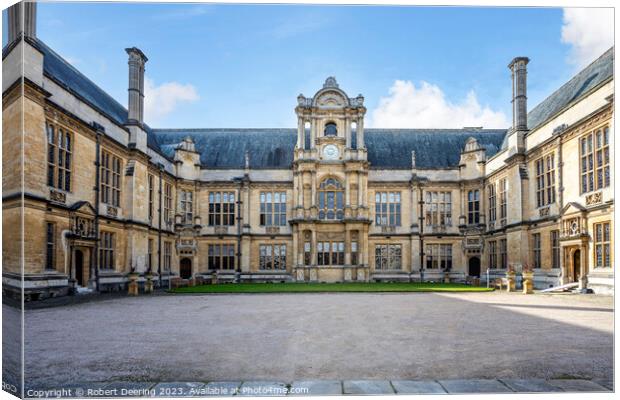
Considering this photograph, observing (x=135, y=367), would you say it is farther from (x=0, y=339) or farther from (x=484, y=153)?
(x=484, y=153)

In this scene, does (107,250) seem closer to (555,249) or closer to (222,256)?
(222,256)

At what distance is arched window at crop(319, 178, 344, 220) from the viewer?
38.2 meters

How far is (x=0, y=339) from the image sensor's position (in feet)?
21.1

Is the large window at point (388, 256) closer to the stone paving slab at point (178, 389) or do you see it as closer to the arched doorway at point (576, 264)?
the arched doorway at point (576, 264)

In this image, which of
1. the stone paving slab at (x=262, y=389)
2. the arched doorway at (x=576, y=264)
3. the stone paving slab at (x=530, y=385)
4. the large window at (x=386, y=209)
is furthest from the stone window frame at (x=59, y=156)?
the large window at (x=386, y=209)

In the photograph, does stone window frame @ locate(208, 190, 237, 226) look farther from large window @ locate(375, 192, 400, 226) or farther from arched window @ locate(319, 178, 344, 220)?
large window @ locate(375, 192, 400, 226)

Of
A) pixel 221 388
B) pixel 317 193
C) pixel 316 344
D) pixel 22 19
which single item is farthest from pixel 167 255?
pixel 221 388

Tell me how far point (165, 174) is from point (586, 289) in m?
25.5

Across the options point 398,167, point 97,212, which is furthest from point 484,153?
point 97,212

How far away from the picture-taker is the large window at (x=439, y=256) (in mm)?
38438

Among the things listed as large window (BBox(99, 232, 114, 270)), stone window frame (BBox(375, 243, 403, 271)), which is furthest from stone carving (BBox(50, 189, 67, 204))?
stone window frame (BBox(375, 243, 403, 271))

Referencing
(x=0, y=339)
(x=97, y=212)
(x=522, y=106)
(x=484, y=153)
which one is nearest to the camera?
(x=0, y=339)

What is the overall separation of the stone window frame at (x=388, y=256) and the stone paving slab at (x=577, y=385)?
32.1 m

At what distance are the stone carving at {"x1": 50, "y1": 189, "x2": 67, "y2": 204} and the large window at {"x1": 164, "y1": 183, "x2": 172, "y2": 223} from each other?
1372 centimetres
